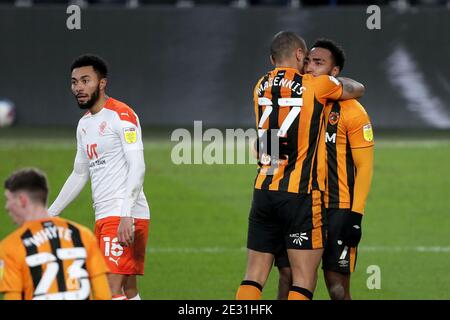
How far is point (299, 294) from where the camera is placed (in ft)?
24.1

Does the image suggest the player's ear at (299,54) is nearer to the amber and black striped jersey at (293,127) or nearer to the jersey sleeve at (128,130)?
the amber and black striped jersey at (293,127)

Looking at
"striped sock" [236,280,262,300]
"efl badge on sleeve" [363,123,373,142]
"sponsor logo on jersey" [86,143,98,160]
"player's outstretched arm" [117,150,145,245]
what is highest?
"efl badge on sleeve" [363,123,373,142]

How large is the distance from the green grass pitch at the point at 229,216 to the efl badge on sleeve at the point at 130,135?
2.51 metres

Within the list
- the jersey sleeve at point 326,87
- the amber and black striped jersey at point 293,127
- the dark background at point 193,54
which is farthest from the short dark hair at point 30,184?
the dark background at point 193,54

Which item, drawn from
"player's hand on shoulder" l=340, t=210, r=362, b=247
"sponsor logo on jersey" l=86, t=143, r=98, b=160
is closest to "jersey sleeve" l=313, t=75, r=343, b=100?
"player's hand on shoulder" l=340, t=210, r=362, b=247

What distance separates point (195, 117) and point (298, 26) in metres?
2.85

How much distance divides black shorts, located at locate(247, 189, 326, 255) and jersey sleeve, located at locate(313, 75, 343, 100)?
68 centimetres

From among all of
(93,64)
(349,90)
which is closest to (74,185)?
(93,64)

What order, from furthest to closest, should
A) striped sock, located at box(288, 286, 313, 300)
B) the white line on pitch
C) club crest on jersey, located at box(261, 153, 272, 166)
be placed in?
the white line on pitch → club crest on jersey, located at box(261, 153, 272, 166) → striped sock, located at box(288, 286, 313, 300)

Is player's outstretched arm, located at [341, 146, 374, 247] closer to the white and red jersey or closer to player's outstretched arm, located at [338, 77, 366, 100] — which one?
player's outstretched arm, located at [338, 77, 366, 100]

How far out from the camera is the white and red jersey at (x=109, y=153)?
7922 mm

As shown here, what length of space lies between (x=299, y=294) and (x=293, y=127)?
3.82 ft

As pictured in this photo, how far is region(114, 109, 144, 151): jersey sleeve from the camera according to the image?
7.80m
